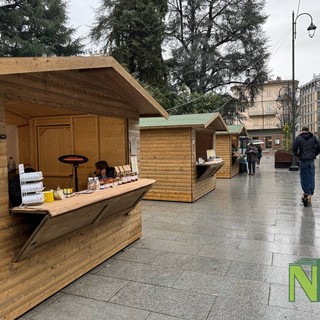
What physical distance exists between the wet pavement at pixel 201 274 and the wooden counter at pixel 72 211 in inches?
28.2

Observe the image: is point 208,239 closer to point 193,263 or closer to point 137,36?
point 193,263

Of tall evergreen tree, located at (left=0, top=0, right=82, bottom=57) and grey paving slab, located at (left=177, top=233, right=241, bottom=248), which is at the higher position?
tall evergreen tree, located at (left=0, top=0, right=82, bottom=57)

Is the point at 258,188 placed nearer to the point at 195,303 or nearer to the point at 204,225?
the point at 204,225

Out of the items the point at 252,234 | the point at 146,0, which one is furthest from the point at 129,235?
the point at 146,0

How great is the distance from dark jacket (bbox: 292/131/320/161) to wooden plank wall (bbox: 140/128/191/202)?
2701 mm

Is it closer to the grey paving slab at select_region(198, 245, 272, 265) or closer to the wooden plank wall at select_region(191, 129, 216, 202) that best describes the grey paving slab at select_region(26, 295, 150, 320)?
the grey paving slab at select_region(198, 245, 272, 265)

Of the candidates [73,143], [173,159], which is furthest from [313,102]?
[73,143]

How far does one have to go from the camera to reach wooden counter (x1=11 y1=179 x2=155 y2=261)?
2.77 meters

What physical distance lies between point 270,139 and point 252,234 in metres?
47.8

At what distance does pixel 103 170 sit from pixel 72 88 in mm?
1643

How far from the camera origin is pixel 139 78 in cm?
2016

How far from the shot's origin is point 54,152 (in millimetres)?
5590

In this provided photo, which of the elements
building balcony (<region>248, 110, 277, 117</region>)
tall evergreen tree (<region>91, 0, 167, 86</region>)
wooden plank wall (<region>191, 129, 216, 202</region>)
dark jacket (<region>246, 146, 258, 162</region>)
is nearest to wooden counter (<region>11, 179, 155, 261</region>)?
wooden plank wall (<region>191, 129, 216, 202</region>)

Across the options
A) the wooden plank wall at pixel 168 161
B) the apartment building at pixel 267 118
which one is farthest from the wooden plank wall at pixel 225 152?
the apartment building at pixel 267 118
